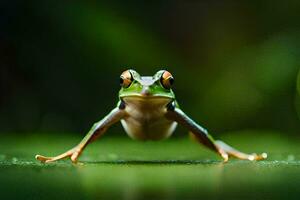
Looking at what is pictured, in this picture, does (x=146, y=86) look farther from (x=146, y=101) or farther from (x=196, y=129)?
(x=196, y=129)

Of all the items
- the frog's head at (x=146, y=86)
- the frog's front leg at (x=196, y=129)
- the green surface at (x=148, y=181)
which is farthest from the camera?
the frog's front leg at (x=196, y=129)

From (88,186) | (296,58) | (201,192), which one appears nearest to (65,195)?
(88,186)

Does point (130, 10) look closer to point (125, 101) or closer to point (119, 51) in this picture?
point (119, 51)

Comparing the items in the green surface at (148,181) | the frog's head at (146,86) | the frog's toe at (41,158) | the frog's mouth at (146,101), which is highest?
the frog's head at (146,86)

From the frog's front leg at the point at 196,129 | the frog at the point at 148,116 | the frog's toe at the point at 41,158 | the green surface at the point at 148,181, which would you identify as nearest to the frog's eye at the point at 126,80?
the frog at the point at 148,116

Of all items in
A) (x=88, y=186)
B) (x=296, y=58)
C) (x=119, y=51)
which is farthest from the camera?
(x=119, y=51)

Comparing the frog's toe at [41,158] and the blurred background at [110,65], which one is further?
the blurred background at [110,65]

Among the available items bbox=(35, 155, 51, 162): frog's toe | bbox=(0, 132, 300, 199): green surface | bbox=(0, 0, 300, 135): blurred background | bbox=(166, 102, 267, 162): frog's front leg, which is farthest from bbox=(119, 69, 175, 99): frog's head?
bbox=(0, 0, 300, 135): blurred background

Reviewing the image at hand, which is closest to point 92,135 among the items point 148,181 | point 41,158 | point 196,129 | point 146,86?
point 41,158

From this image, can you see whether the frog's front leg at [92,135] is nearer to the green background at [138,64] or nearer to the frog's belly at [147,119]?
the frog's belly at [147,119]

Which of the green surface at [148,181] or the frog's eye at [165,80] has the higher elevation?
the frog's eye at [165,80]
